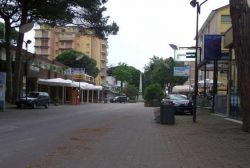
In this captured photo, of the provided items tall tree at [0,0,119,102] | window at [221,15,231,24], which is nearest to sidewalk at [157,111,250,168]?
tall tree at [0,0,119,102]

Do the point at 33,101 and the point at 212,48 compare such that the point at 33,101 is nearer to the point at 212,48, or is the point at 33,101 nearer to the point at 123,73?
the point at 212,48

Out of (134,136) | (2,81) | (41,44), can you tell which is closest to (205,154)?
(134,136)

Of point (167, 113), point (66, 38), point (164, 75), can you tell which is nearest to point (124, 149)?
point (167, 113)

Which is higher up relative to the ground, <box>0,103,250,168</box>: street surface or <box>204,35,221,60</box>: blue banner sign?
<box>204,35,221,60</box>: blue banner sign

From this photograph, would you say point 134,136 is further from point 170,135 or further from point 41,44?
point 41,44

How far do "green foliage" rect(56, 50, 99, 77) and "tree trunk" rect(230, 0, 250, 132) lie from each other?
103m

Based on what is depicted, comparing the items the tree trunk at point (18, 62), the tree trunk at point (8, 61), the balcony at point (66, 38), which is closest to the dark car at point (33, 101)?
the tree trunk at point (18, 62)

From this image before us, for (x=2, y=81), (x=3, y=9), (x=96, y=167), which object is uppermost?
(x=3, y=9)

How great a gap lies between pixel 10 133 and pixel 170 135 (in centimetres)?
585

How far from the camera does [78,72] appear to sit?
95250mm

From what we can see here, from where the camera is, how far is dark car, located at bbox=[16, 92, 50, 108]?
161 ft

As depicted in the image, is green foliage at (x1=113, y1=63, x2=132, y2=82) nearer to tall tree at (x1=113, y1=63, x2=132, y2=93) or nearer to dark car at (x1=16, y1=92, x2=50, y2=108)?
tall tree at (x1=113, y1=63, x2=132, y2=93)

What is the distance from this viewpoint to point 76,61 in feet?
424

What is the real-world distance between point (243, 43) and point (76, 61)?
360 ft
